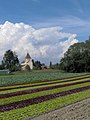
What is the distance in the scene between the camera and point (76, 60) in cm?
10706

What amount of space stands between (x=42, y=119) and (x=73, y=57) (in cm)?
9522

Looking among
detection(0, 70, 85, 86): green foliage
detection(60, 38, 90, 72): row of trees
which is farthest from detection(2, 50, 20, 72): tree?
detection(0, 70, 85, 86): green foliage

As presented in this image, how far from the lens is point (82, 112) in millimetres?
15562

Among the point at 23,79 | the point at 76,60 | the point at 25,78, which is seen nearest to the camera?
the point at 23,79

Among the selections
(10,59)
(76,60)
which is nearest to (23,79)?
(76,60)

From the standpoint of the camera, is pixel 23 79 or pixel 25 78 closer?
pixel 23 79

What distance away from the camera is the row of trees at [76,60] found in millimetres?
105688

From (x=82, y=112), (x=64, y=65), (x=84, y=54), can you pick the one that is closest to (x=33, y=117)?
(x=82, y=112)

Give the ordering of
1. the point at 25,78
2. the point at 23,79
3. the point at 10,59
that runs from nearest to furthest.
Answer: the point at 23,79 → the point at 25,78 → the point at 10,59

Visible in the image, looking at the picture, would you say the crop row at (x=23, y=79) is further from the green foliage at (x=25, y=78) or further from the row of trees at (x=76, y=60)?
the row of trees at (x=76, y=60)

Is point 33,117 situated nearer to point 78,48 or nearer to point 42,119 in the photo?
point 42,119

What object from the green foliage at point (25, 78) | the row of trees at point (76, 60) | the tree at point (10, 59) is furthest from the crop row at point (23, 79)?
the tree at point (10, 59)

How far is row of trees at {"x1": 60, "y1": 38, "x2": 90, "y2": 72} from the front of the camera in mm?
105688

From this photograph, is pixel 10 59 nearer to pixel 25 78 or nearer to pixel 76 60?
pixel 76 60
